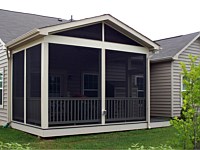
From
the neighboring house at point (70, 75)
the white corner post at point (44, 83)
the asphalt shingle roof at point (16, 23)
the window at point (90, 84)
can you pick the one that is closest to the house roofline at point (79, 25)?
the neighboring house at point (70, 75)

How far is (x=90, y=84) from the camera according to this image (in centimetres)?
1400

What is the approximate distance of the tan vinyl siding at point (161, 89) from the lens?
1367cm

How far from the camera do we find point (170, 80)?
44.5 ft

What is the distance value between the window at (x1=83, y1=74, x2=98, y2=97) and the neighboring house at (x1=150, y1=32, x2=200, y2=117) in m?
2.93

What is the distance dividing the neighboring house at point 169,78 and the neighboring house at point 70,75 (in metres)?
1.43

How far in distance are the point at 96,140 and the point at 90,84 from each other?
545 cm

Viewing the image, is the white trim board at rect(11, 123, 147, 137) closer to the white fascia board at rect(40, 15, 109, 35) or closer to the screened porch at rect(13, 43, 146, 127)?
the screened porch at rect(13, 43, 146, 127)

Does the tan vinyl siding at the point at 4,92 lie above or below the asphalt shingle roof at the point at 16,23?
below

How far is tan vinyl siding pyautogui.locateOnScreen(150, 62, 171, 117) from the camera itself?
44.9 ft

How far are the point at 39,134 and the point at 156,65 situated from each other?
7.59 metres

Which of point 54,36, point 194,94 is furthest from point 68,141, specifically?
point 194,94

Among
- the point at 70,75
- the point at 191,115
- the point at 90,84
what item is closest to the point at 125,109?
the point at 90,84

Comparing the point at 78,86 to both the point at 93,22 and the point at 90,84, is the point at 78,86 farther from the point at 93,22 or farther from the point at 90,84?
the point at 93,22

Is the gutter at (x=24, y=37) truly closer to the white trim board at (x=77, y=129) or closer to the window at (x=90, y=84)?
the white trim board at (x=77, y=129)
